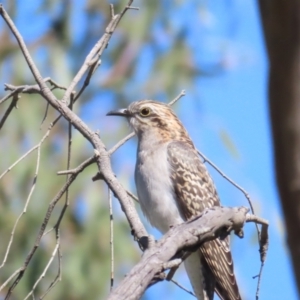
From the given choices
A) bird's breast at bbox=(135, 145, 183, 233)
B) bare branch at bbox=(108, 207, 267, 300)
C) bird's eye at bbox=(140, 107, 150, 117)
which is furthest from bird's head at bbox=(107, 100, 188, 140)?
bare branch at bbox=(108, 207, 267, 300)

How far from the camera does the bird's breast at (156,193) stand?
14.2 feet

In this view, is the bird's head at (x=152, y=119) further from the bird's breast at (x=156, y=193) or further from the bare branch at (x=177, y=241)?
the bare branch at (x=177, y=241)

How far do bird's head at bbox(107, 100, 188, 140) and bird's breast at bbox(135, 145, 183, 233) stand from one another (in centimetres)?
42

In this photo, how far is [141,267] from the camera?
215cm

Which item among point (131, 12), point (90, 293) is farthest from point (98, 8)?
point (90, 293)

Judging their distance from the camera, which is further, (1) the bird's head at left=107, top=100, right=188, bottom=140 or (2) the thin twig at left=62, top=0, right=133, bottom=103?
(1) the bird's head at left=107, top=100, right=188, bottom=140

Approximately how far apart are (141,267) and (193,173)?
2.53m

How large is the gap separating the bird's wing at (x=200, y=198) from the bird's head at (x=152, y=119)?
0.63ft

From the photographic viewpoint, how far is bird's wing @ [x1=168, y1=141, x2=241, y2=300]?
420 centimetres

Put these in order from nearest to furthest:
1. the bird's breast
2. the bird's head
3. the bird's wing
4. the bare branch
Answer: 1. the bare branch
2. the bird's wing
3. the bird's breast
4. the bird's head

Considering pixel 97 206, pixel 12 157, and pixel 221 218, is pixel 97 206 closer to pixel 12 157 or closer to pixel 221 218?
pixel 12 157

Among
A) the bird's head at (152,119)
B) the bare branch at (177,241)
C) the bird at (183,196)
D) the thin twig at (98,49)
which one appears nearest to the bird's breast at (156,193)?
the bird at (183,196)

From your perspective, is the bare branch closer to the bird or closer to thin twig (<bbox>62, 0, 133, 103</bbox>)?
thin twig (<bbox>62, 0, 133, 103</bbox>)

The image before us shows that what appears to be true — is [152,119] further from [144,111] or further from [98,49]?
[98,49]
